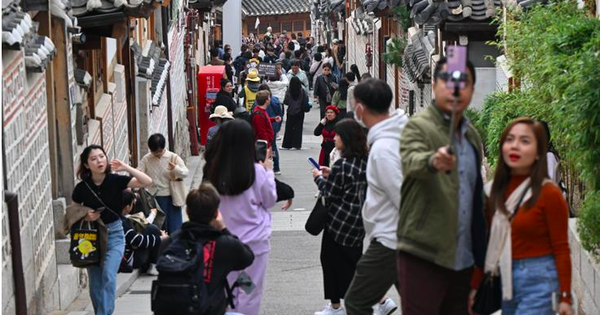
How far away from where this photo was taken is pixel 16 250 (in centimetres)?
977

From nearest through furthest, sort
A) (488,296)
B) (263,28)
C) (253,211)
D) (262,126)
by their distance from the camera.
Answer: (488,296), (253,211), (262,126), (263,28)

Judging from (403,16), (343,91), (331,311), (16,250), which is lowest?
(331,311)

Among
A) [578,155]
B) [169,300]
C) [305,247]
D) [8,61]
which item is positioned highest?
[8,61]

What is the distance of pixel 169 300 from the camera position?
7.89 meters

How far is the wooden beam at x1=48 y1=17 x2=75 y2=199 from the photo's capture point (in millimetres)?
13328

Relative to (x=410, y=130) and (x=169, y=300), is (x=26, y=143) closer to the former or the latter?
(x=169, y=300)

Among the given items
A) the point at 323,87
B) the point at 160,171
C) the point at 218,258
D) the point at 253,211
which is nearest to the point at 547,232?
the point at 218,258

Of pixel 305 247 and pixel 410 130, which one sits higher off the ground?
pixel 410 130

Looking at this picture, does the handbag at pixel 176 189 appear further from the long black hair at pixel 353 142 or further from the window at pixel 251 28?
the window at pixel 251 28

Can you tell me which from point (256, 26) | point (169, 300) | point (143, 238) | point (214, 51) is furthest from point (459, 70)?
point (256, 26)

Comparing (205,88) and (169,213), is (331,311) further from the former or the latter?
(205,88)

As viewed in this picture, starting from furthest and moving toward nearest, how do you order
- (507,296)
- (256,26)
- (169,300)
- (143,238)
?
(256,26)
(143,238)
(169,300)
(507,296)

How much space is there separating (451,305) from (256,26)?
192ft

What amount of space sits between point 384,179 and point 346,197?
180 centimetres
